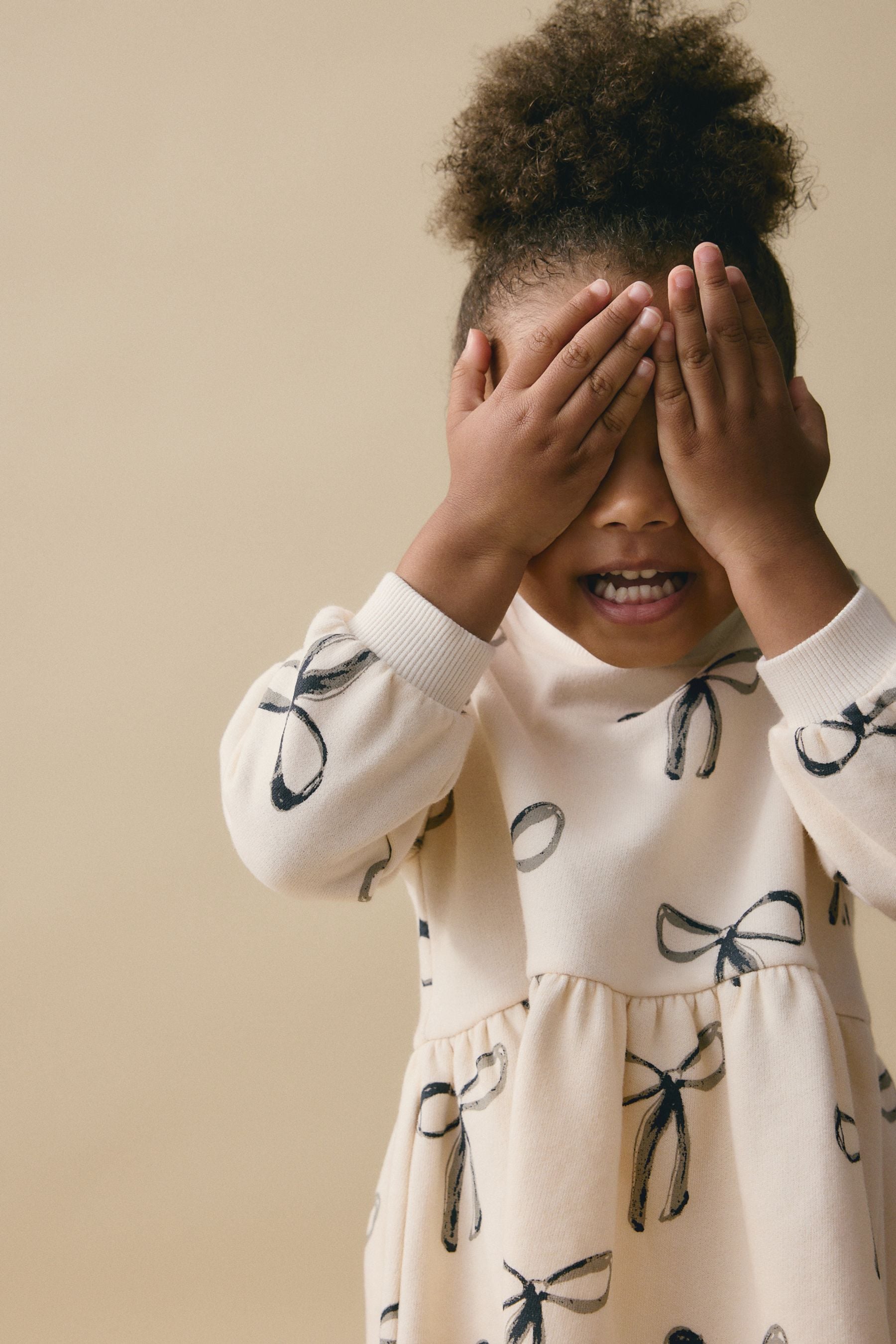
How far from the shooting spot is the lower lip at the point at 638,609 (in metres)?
0.64

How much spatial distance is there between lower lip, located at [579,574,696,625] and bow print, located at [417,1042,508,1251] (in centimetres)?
20

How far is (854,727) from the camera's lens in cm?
57

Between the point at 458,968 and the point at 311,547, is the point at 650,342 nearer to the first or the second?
the point at 458,968

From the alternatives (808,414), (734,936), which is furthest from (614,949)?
(808,414)

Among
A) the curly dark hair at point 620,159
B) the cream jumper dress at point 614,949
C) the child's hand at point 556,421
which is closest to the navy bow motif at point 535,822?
the cream jumper dress at point 614,949

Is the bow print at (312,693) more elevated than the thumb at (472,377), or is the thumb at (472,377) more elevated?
the thumb at (472,377)

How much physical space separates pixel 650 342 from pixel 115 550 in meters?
0.83

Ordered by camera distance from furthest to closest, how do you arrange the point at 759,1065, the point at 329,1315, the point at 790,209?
the point at 329,1315 → the point at 790,209 → the point at 759,1065

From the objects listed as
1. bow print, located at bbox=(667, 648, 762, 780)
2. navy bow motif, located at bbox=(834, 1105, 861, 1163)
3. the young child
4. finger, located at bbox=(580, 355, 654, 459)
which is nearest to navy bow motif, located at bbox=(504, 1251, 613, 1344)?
the young child

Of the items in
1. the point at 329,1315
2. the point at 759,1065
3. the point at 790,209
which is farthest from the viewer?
the point at 329,1315

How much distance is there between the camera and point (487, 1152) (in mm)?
629

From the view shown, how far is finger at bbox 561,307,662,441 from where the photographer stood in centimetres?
60

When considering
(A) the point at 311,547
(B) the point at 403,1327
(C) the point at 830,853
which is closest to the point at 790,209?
(C) the point at 830,853

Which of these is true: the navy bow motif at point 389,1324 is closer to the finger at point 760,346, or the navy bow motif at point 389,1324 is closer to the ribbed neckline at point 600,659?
the ribbed neckline at point 600,659
